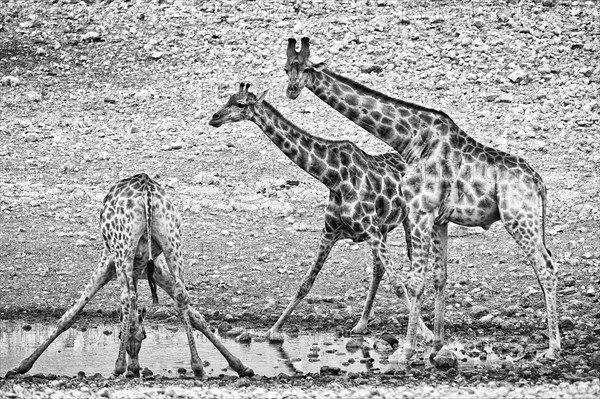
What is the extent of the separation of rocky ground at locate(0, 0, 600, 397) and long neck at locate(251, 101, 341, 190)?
171 cm

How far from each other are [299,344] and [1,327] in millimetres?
3320

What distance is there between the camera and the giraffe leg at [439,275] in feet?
44.4

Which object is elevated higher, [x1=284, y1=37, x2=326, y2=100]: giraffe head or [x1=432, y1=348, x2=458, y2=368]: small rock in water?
[x1=284, y1=37, x2=326, y2=100]: giraffe head

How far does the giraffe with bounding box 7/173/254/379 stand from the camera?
12500 mm

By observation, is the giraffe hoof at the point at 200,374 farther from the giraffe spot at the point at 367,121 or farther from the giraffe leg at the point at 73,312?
the giraffe spot at the point at 367,121

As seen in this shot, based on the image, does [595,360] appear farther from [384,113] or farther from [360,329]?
[384,113]

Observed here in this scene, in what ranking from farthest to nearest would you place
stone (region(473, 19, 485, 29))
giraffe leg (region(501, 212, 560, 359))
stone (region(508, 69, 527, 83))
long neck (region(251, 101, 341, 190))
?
1. stone (region(473, 19, 485, 29))
2. stone (region(508, 69, 527, 83))
3. long neck (region(251, 101, 341, 190))
4. giraffe leg (region(501, 212, 560, 359))

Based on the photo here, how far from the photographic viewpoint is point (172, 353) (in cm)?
1349

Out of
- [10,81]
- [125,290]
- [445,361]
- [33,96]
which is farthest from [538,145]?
[125,290]

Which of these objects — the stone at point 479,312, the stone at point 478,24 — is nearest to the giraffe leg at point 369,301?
the stone at point 479,312

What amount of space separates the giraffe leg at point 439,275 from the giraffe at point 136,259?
6.92ft

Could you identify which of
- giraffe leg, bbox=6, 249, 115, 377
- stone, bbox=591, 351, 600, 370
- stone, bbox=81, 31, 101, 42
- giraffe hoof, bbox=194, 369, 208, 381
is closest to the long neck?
giraffe leg, bbox=6, 249, 115, 377

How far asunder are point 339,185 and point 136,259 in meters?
2.63

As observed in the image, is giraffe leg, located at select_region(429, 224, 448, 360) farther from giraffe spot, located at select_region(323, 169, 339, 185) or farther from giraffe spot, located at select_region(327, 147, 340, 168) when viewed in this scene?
giraffe spot, located at select_region(327, 147, 340, 168)
